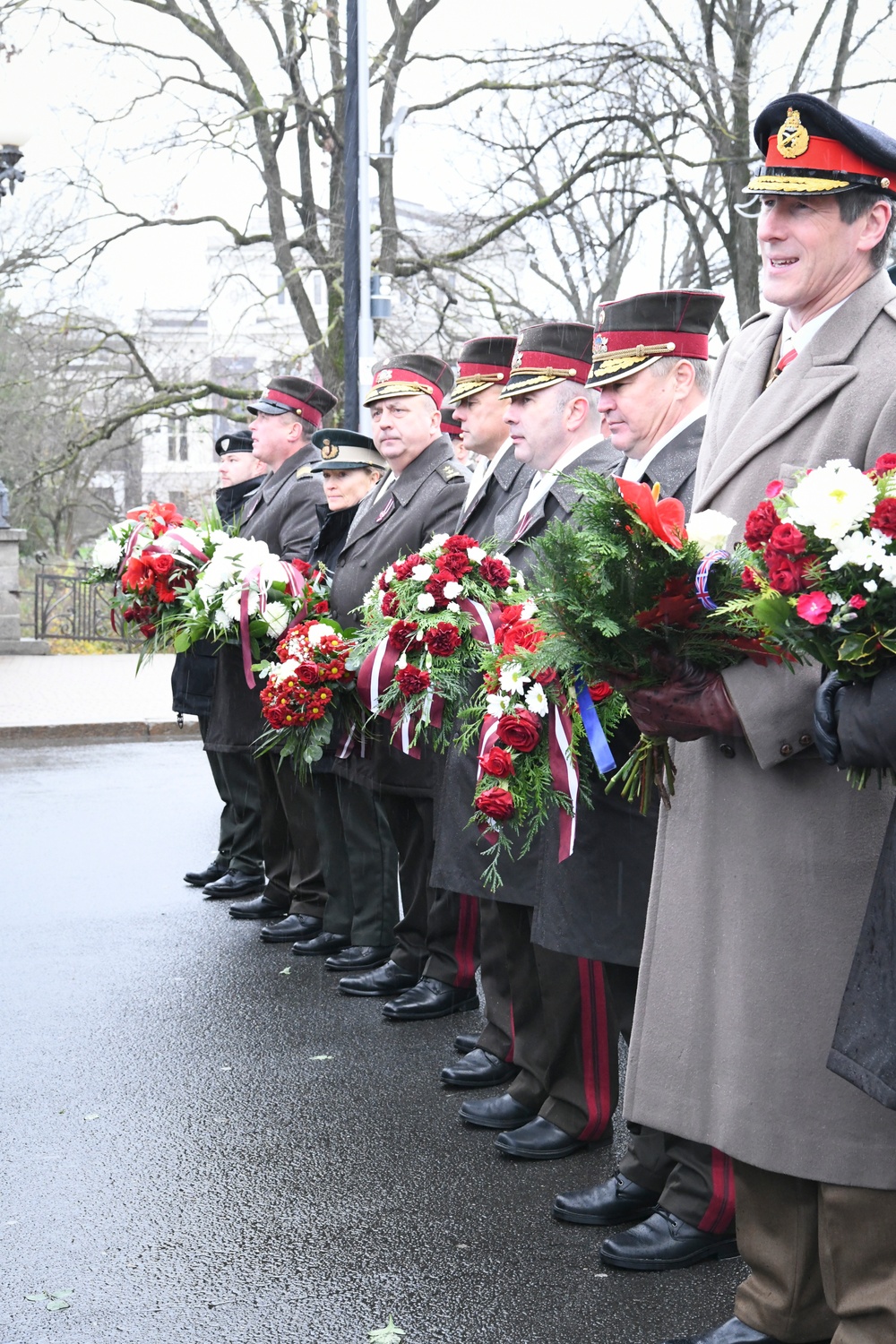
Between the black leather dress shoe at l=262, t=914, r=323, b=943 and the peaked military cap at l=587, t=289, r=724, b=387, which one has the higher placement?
the peaked military cap at l=587, t=289, r=724, b=387

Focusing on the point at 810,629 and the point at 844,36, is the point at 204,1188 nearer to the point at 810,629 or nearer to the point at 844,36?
the point at 810,629

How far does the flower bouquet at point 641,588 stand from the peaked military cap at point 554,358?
1.66 m

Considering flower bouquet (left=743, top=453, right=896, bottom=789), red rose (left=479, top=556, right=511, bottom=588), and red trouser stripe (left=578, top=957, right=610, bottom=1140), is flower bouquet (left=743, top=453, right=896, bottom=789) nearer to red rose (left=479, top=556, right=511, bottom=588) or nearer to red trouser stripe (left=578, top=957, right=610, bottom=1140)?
red trouser stripe (left=578, top=957, right=610, bottom=1140)

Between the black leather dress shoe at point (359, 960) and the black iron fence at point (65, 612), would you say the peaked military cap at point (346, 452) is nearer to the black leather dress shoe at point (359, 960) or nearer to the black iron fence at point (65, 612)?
the black leather dress shoe at point (359, 960)

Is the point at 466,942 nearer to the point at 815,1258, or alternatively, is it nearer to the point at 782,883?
the point at 815,1258

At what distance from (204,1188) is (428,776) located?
1.91 metres

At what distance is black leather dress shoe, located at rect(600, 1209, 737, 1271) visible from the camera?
3557 millimetres

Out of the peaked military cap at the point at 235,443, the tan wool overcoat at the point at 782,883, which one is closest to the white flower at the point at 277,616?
the peaked military cap at the point at 235,443

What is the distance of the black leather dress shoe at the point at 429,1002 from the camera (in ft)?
18.4

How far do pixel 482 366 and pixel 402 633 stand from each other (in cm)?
124

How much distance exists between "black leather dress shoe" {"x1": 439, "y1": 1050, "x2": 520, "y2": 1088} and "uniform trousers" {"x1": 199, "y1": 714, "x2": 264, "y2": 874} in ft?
8.92

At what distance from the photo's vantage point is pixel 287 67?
2008 centimetres

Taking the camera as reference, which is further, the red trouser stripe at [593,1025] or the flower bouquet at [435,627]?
the flower bouquet at [435,627]

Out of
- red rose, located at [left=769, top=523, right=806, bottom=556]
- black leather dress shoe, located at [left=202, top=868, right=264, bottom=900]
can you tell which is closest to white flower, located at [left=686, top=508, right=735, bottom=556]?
red rose, located at [left=769, top=523, right=806, bottom=556]
